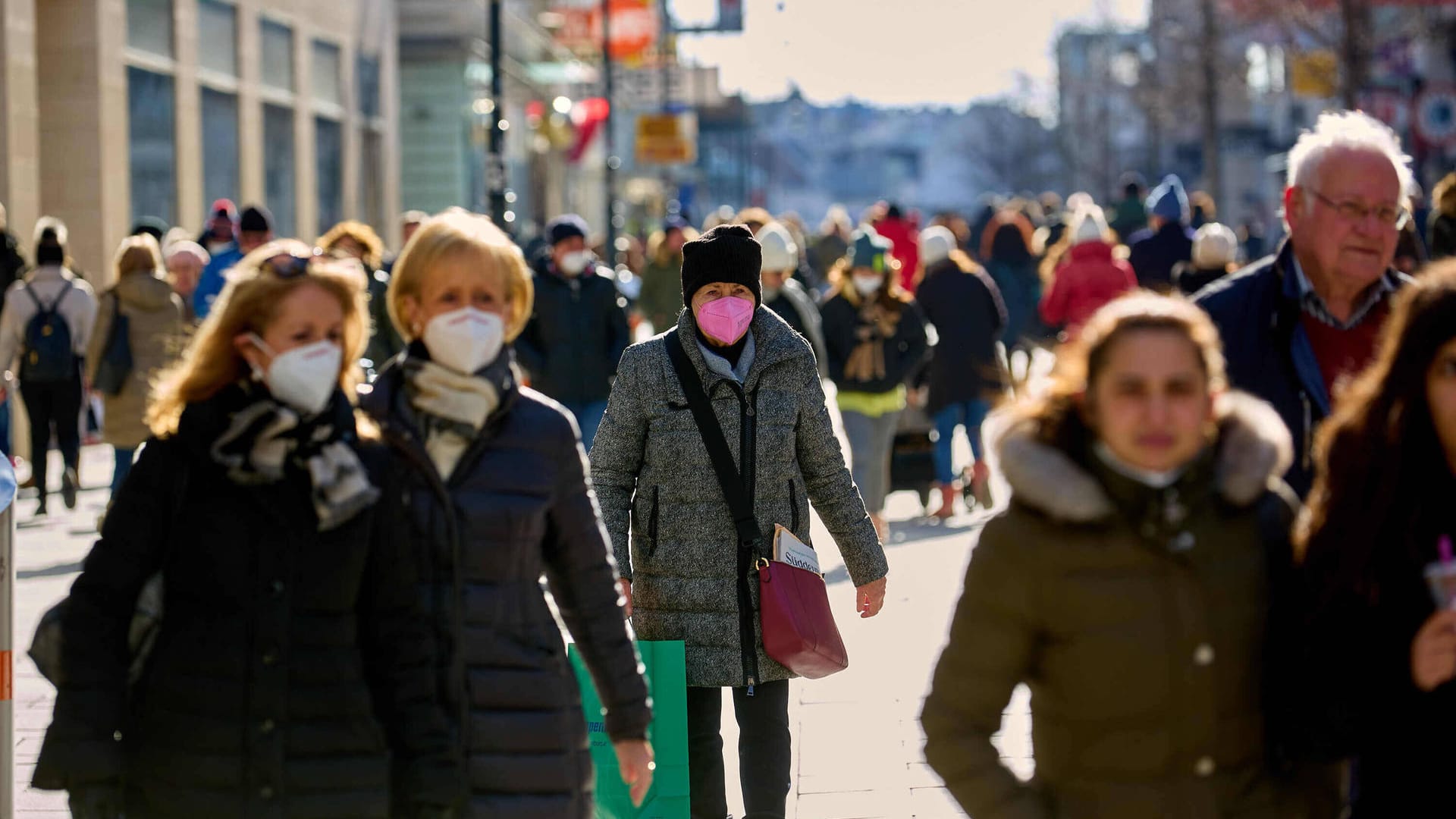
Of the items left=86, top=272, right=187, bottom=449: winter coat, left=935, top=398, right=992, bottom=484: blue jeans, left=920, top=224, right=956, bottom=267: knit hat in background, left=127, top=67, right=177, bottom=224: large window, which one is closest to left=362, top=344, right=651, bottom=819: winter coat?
left=86, top=272, right=187, bottom=449: winter coat

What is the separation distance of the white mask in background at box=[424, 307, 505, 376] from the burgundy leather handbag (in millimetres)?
1514

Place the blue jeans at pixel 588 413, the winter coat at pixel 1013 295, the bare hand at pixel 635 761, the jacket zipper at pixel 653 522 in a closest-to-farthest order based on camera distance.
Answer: the bare hand at pixel 635 761 → the jacket zipper at pixel 653 522 → the blue jeans at pixel 588 413 → the winter coat at pixel 1013 295

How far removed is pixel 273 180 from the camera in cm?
2648

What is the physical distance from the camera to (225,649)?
12.2 feet

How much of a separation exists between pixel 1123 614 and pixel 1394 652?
396 millimetres

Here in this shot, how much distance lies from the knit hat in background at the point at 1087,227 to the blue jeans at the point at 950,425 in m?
1.39

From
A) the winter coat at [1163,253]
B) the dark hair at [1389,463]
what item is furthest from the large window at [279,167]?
the dark hair at [1389,463]

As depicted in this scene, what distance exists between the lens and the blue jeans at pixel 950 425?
13969mm

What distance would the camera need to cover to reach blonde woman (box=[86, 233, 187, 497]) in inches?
488

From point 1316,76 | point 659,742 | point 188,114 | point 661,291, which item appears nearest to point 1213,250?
point 661,291

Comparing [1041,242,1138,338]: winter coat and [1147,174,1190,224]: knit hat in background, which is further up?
[1147,174,1190,224]: knit hat in background

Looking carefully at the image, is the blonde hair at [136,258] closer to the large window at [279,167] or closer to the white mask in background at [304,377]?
the white mask in background at [304,377]

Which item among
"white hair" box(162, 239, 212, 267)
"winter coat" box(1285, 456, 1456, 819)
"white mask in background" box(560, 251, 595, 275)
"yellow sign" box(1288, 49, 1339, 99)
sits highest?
"yellow sign" box(1288, 49, 1339, 99)

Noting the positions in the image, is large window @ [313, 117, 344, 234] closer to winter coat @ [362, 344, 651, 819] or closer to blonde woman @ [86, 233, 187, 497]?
blonde woman @ [86, 233, 187, 497]
